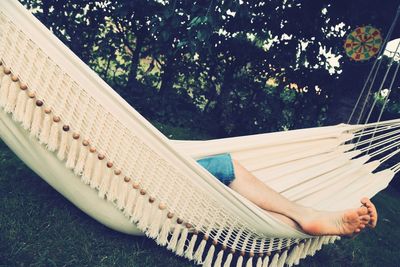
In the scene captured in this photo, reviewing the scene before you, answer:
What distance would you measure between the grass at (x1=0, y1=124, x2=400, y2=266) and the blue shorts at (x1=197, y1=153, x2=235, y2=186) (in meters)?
0.39

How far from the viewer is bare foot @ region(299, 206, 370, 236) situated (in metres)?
1.38

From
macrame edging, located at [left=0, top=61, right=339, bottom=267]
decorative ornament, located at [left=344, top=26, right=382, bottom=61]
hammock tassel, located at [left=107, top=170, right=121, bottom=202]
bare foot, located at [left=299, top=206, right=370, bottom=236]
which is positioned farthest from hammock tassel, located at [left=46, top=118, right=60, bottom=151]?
decorative ornament, located at [left=344, top=26, right=382, bottom=61]

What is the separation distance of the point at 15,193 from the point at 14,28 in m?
0.76

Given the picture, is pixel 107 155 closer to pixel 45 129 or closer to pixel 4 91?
pixel 45 129

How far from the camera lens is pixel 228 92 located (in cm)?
422

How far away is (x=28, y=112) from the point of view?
1.17 meters

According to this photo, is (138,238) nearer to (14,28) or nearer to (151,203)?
(151,203)

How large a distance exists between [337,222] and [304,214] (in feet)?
0.42

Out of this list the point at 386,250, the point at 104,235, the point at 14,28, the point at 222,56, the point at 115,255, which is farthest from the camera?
the point at 222,56

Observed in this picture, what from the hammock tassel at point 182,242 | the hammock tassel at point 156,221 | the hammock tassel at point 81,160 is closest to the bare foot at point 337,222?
the hammock tassel at point 182,242

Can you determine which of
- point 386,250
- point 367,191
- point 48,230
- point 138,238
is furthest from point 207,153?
point 386,250

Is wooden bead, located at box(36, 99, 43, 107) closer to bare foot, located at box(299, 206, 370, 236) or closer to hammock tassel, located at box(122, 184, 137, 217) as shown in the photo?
hammock tassel, located at box(122, 184, 137, 217)

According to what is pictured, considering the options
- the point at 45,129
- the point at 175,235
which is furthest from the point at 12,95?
the point at 175,235

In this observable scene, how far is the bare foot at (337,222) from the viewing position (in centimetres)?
138
